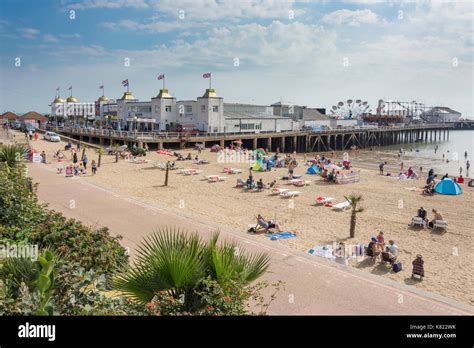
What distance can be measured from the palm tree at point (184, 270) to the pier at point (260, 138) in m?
37.3

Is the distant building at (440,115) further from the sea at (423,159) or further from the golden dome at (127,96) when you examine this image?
the golden dome at (127,96)

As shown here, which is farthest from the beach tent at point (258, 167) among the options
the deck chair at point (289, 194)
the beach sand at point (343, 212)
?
the deck chair at point (289, 194)

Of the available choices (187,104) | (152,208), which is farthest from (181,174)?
(187,104)

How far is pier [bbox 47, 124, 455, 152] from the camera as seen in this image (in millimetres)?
42625

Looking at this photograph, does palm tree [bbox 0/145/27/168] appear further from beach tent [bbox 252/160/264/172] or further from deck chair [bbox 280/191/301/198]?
beach tent [bbox 252/160/264/172]

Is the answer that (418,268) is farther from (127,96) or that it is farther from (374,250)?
(127,96)

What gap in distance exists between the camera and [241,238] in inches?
459

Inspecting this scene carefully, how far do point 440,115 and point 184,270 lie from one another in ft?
538

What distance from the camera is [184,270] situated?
12.6 ft

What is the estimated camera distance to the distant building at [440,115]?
489 ft

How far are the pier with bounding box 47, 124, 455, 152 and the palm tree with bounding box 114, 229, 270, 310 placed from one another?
37.3m

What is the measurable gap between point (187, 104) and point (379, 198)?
→ 33.4m

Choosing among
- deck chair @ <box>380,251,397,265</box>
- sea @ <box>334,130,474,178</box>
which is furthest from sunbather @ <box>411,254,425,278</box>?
sea @ <box>334,130,474,178</box>

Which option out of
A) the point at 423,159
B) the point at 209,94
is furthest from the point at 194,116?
the point at 423,159
